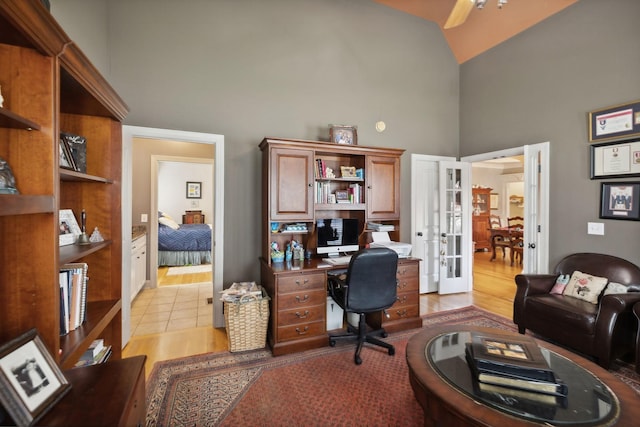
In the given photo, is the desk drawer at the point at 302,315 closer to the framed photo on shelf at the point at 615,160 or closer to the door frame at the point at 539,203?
the door frame at the point at 539,203

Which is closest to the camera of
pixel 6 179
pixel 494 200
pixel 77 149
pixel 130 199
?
pixel 6 179

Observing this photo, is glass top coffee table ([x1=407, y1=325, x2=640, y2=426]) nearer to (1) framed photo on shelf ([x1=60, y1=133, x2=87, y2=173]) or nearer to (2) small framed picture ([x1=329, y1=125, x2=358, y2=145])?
(1) framed photo on shelf ([x1=60, y1=133, x2=87, y2=173])

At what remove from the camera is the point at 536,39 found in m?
3.63

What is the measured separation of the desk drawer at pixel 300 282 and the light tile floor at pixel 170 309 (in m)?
1.31

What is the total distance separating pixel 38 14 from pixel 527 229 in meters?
4.55

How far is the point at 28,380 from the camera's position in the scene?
92 centimetres

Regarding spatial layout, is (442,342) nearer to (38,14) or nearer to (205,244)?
(38,14)

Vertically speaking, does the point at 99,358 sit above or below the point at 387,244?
below

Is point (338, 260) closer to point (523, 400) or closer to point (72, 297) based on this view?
point (523, 400)

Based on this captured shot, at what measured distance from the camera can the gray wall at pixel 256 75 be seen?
9.67ft

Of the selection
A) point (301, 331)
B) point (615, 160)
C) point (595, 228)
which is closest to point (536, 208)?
point (595, 228)

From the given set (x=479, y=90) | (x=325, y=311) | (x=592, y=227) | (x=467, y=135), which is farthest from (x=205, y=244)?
(x=592, y=227)

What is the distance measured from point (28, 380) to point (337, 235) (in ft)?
8.73

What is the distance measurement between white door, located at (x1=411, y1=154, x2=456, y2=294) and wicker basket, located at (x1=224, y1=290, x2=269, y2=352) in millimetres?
2554
